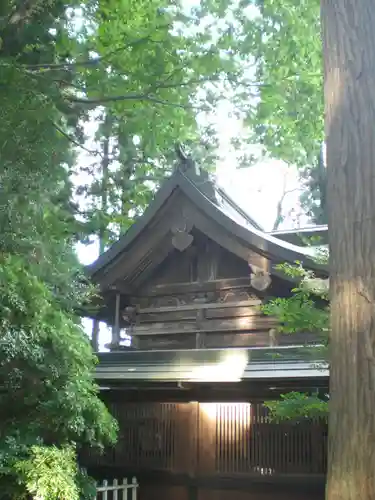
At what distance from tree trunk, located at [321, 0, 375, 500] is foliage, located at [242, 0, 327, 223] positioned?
2857mm

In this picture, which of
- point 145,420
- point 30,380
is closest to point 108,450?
point 145,420

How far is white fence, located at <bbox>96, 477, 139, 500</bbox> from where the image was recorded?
25.3 feet

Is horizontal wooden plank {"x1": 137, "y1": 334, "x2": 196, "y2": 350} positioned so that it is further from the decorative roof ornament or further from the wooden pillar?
the decorative roof ornament

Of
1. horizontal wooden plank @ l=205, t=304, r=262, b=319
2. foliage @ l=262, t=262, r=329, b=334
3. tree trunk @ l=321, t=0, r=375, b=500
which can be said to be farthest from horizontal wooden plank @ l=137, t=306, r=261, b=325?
tree trunk @ l=321, t=0, r=375, b=500

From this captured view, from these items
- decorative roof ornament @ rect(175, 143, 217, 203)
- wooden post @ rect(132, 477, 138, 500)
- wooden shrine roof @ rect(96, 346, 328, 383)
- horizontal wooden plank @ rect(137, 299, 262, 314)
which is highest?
decorative roof ornament @ rect(175, 143, 217, 203)

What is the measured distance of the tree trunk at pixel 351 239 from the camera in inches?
115

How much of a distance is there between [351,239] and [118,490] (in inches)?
254

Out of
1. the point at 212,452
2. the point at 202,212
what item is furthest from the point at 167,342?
the point at 212,452

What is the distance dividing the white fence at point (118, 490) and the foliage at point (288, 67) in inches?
195

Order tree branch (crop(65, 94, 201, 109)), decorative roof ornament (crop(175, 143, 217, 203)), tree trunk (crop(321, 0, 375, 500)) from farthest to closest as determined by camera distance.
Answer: decorative roof ornament (crop(175, 143, 217, 203)), tree branch (crop(65, 94, 201, 109)), tree trunk (crop(321, 0, 375, 500))

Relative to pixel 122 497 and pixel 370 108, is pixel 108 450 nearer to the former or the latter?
pixel 122 497

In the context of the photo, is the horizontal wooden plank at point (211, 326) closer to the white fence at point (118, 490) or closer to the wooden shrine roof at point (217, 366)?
the wooden shrine roof at point (217, 366)

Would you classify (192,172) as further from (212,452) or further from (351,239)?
(351,239)

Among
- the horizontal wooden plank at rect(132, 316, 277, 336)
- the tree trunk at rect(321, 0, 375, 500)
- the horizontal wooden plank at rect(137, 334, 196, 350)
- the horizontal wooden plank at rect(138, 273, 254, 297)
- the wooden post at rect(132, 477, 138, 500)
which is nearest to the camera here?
the tree trunk at rect(321, 0, 375, 500)
